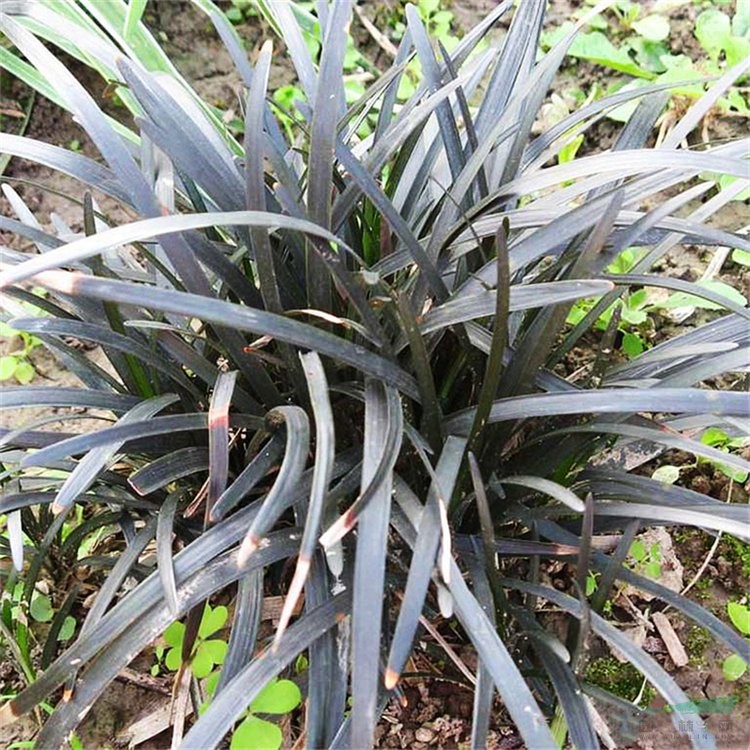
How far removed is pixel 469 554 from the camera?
36.2 inches

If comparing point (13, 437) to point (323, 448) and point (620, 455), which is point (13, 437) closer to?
point (323, 448)

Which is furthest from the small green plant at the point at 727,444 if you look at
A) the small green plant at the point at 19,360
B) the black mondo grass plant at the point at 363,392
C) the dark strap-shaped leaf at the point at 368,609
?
the small green plant at the point at 19,360

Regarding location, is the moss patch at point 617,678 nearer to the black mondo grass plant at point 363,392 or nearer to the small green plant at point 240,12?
the black mondo grass plant at point 363,392

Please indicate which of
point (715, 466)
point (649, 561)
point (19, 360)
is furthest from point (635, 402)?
point (19, 360)

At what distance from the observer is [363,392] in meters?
0.92

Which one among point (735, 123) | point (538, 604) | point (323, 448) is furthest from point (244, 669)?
point (735, 123)

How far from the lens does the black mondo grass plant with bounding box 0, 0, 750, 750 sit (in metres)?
0.76

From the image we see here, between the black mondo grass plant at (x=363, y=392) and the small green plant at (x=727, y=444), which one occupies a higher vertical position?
the black mondo grass plant at (x=363, y=392)

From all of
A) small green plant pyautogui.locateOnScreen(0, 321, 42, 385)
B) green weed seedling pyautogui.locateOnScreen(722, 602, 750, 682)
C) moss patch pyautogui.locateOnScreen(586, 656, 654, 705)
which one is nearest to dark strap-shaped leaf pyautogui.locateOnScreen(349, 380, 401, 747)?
moss patch pyautogui.locateOnScreen(586, 656, 654, 705)

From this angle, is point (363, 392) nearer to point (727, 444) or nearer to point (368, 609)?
point (368, 609)

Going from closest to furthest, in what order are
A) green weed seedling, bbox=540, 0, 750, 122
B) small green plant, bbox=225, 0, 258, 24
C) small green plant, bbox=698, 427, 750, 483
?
small green plant, bbox=698, 427, 750, 483 < green weed seedling, bbox=540, 0, 750, 122 < small green plant, bbox=225, 0, 258, 24

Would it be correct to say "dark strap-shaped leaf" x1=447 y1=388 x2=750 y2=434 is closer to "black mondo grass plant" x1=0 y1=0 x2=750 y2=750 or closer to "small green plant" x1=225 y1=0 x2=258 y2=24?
"black mondo grass plant" x1=0 y1=0 x2=750 y2=750

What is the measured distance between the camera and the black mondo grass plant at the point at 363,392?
0.76m

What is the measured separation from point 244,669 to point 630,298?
95cm
